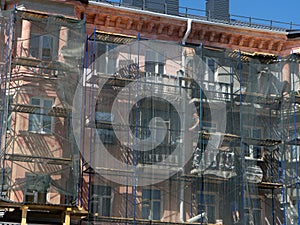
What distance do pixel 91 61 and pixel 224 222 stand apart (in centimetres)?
792

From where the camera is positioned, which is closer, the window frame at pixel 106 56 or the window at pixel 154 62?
the window frame at pixel 106 56

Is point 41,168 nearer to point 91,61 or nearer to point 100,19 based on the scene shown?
point 91,61

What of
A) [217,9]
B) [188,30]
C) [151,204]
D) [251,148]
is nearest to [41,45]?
[188,30]

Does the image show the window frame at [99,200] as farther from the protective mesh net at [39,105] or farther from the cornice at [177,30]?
the cornice at [177,30]

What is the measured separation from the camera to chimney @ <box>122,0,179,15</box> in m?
29.3

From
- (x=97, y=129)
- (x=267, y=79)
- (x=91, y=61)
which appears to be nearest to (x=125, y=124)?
(x=97, y=129)

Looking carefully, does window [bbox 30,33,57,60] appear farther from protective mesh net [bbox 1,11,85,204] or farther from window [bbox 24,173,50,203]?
window [bbox 24,173,50,203]

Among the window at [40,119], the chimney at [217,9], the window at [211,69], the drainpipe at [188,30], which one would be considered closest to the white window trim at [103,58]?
the window at [40,119]

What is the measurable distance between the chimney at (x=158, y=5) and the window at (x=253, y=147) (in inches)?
236

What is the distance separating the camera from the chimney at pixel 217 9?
30.9 metres

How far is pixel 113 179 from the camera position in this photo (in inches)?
1006

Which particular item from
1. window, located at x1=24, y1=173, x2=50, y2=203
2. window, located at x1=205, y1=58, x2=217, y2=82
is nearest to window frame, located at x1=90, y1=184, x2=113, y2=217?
window, located at x1=24, y1=173, x2=50, y2=203

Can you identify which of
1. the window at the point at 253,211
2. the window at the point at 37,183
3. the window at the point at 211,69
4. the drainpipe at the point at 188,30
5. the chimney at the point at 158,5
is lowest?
the window at the point at 253,211

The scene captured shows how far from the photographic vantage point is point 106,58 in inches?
1068
